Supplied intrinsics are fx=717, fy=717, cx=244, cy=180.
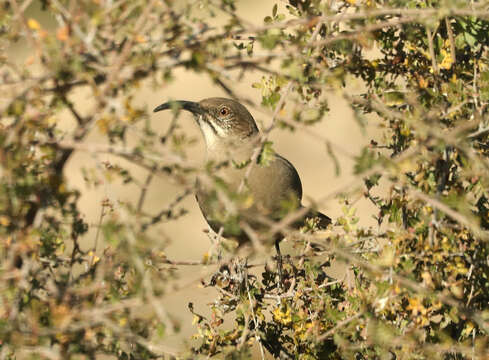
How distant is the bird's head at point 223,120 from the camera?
5.86 m

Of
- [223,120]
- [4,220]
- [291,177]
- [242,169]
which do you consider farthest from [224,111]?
[4,220]

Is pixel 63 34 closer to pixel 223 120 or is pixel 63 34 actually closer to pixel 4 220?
pixel 4 220

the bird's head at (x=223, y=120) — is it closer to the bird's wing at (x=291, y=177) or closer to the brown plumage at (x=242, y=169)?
the brown plumage at (x=242, y=169)

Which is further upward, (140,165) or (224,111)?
(140,165)

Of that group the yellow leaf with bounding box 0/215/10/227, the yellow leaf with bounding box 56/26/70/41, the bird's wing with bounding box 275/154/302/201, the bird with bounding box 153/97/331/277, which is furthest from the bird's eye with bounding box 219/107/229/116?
the yellow leaf with bounding box 56/26/70/41

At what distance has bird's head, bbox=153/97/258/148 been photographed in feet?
19.2

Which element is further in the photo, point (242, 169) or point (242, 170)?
point (242, 170)

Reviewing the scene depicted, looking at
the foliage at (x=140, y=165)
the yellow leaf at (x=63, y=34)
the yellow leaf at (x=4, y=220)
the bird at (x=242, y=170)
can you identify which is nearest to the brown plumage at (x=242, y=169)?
the bird at (x=242, y=170)

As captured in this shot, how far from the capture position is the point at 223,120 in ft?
19.6

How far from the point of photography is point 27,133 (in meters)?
2.33

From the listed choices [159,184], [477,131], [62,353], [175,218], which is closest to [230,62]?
[175,218]

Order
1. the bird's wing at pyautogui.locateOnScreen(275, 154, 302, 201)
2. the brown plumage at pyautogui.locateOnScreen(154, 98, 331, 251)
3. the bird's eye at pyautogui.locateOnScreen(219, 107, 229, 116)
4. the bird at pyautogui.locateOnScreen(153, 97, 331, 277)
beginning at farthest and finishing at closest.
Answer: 1. the bird's eye at pyautogui.locateOnScreen(219, 107, 229, 116)
2. the bird's wing at pyautogui.locateOnScreen(275, 154, 302, 201)
3. the brown plumage at pyautogui.locateOnScreen(154, 98, 331, 251)
4. the bird at pyautogui.locateOnScreen(153, 97, 331, 277)

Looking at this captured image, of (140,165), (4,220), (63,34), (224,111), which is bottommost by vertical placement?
(224,111)

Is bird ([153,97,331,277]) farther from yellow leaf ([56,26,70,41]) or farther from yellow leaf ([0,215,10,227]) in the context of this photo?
yellow leaf ([56,26,70,41])
